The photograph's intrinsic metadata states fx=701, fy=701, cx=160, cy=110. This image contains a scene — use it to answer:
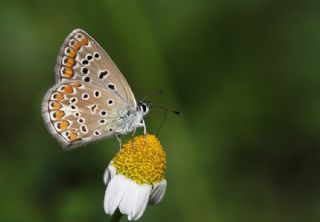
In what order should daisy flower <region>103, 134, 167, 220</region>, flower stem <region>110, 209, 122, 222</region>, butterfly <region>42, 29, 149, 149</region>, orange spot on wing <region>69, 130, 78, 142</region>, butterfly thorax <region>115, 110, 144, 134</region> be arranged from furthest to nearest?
1. butterfly thorax <region>115, 110, 144, 134</region>
2. butterfly <region>42, 29, 149, 149</region>
3. orange spot on wing <region>69, 130, 78, 142</region>
4. daisy flower <region>103, 134, 167, 220</region>
5. flower stem <region>110, 209, 122, 222</region>

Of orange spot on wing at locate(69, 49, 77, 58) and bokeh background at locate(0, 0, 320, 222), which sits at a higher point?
orange spot on wing at locate(69, 49, 77, 58)

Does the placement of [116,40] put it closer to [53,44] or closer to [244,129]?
[53,44]

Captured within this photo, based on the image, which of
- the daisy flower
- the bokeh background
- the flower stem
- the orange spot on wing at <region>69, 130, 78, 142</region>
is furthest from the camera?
the bokeh background

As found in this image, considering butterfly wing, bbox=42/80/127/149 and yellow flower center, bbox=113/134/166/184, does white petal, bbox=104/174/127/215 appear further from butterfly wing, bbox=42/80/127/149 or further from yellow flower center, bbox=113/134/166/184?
butterfly wing, bbox=42/80/127/149

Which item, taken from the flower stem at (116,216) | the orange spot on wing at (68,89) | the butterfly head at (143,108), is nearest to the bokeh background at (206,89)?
the butterfly head at (143,108)

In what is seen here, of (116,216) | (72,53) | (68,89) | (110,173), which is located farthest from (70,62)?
(116,216)

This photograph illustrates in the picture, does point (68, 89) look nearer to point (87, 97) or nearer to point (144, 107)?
point (87, 97)

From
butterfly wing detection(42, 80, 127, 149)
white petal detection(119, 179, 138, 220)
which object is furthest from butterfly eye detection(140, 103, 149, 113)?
white petal detection(119, 179, 138, 220)
